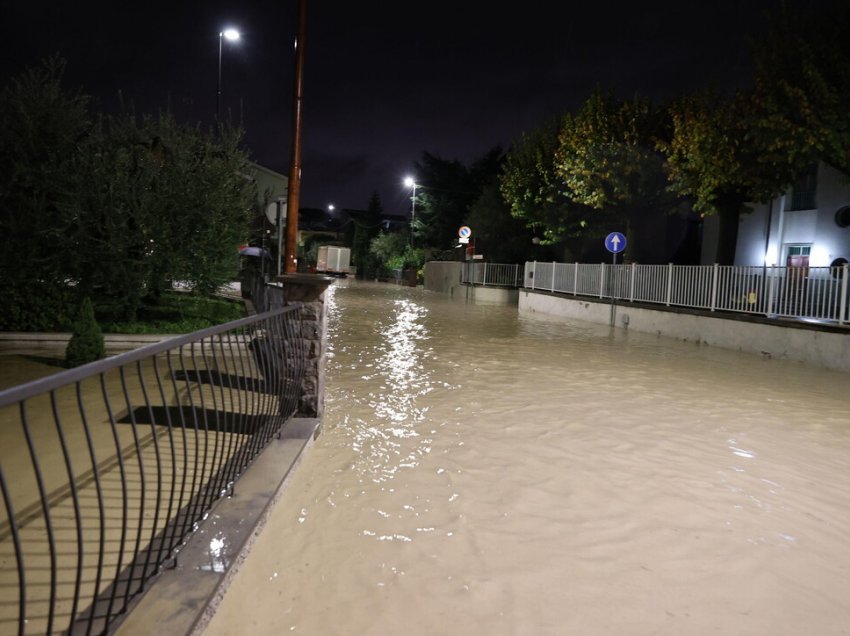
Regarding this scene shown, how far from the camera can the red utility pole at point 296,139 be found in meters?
6.92

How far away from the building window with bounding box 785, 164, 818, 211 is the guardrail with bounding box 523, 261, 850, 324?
8.24 meters

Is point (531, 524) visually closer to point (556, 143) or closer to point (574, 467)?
point (574, 467)

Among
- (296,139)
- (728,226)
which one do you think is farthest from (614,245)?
(296,139)

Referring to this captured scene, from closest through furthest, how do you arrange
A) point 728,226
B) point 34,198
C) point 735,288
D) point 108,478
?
point 108,478 → point 34,198 → point 735,288 → point 728,226

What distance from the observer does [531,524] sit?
4043 mm

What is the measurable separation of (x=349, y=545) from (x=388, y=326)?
12.9 m

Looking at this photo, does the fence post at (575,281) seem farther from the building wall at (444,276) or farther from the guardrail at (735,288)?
the building wall at (444,276)

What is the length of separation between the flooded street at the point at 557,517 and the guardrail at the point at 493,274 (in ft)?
78.6

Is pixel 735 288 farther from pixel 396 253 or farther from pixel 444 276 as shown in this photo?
pixel 396 253

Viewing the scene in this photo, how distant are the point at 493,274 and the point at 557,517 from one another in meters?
29.9

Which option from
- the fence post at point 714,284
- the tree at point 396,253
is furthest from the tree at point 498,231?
the fence post at point 714,284

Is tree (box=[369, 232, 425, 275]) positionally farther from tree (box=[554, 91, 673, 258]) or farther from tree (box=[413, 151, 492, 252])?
tree (box=[554, 91, 673, 258])

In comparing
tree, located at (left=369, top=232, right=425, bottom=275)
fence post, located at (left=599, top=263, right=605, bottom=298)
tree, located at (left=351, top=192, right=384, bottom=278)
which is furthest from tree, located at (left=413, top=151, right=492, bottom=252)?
fence post, located at (left=599, top=263, right=605, bottom=298)

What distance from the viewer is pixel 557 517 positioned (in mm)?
4172
